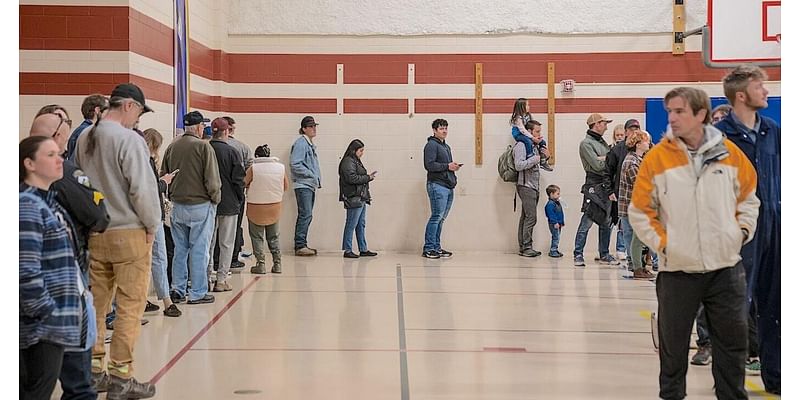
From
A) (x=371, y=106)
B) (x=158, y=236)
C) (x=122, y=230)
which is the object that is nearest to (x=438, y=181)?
(x=371, y=106)

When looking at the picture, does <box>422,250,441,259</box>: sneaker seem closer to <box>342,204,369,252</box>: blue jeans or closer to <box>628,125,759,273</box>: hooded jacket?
<box>342,204,369,252</box>: blue jeans

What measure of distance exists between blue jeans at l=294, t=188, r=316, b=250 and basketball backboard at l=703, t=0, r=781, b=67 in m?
6.21

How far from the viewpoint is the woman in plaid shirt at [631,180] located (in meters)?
9.43

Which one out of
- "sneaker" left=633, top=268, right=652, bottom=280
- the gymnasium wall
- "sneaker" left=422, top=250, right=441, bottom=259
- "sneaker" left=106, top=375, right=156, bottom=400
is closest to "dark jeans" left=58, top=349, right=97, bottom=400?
"sneaker" left=106, top=375, right=156, bottom=400

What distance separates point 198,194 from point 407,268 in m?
3.91

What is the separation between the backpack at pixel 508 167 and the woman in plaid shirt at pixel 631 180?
10.1ft

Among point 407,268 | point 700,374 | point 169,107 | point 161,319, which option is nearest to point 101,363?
point 161,319

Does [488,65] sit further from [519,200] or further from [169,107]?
[169,107]

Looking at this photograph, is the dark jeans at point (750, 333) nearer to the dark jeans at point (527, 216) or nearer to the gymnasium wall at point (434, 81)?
the dark jeans at point (527, 216)

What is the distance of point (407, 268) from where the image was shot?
11938 mm

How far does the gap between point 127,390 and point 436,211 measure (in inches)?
320

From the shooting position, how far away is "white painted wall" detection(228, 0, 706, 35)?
542 inches

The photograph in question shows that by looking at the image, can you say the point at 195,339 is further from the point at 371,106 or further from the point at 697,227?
the point at 371,106

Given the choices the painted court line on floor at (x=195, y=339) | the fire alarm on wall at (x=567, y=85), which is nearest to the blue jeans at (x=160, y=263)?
the painted court line on floor at (x=195, y=339)
